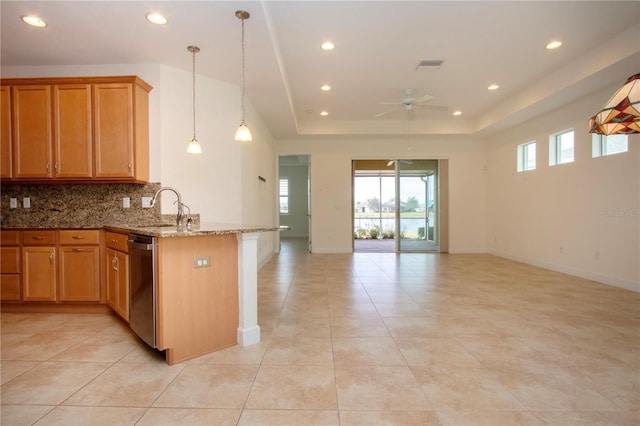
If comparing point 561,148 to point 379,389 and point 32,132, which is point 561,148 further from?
point 32,132

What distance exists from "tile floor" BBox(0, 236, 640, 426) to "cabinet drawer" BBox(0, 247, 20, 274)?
1.56ft

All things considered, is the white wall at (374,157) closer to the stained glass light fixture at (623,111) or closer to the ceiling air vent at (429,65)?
the ceiling air vent at (429,65)

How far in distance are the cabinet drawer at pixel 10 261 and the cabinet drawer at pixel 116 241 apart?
997 mm

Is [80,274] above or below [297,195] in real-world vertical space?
below

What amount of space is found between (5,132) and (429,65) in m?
5.33

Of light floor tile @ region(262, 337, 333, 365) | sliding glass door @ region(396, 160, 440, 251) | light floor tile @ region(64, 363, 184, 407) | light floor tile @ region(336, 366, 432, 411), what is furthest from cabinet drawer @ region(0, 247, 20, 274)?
sliding glass door @ region(396, 160, 440, 251)

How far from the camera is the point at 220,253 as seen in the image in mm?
2402

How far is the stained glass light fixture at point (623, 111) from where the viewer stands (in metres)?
1.86

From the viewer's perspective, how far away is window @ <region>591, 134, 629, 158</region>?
4258 millimetres

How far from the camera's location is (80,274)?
10.6ft

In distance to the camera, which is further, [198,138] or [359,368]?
[198,138]

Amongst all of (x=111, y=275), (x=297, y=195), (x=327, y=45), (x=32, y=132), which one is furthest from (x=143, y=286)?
(x=297, y=195)

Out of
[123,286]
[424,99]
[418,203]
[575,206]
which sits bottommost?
[123,286]

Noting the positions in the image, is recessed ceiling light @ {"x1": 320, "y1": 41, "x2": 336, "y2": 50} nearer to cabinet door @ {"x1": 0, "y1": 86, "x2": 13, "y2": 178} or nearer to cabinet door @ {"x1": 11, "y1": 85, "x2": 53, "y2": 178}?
cabinet door @ {"x1": 11, "y1": 85, "x2": 53, "y2": 178}
